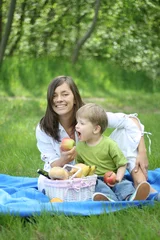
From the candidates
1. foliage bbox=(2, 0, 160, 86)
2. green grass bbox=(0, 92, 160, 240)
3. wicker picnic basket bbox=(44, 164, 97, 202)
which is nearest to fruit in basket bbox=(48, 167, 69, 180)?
wicker picnic basket bbox=(44, 164, 97, 202)

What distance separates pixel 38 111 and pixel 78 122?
5.80 metres

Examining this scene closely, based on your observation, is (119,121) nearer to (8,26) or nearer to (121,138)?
(121,138)

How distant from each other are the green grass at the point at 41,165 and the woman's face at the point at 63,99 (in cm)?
112

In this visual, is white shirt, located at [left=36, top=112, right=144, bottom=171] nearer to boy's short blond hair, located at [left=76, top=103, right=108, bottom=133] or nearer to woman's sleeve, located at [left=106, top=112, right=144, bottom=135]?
woman's sleeve, located at [left=106, top=112, right=144, bottom=135]

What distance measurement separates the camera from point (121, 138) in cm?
491

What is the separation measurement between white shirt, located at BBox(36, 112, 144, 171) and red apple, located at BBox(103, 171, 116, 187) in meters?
0.40

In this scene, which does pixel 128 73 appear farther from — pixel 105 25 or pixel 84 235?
pixel 84 235

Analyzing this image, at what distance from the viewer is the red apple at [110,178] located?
4.36 meters

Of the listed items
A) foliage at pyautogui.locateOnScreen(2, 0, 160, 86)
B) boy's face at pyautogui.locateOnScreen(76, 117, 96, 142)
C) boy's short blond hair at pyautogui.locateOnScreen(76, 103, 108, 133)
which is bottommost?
boy's face at pyautogui.locateOnScreen(76, 117, 96, 142)

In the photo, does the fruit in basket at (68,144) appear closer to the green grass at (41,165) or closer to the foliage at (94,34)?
the green grass at (41,165)

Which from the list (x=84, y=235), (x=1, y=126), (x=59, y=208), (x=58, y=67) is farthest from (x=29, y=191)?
(x=58, y=67)

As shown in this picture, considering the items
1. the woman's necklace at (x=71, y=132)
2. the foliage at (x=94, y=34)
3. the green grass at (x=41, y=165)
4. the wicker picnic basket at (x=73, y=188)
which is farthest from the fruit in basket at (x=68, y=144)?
the foliage at (x=94, y=34)

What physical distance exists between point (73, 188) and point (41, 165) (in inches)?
68.1

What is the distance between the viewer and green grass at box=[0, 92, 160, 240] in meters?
3.48
